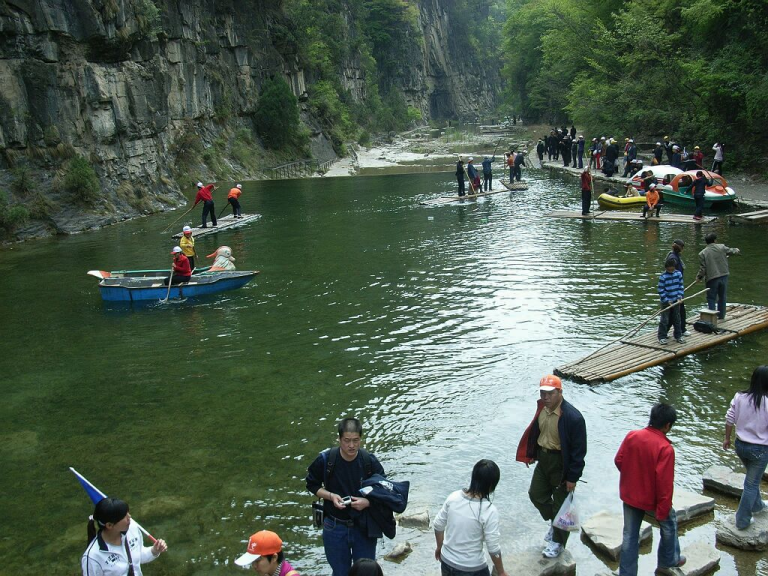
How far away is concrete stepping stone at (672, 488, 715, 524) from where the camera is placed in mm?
7262

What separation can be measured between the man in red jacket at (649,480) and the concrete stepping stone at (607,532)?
647mm

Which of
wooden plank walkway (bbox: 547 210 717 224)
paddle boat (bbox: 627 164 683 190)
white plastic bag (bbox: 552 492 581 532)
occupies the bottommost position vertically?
white plastic bag (bbox: 552 492 581 532)

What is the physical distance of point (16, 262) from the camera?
23.2 metres

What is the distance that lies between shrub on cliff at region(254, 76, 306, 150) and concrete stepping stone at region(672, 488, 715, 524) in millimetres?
47325

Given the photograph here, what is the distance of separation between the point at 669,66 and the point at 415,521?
117 ft

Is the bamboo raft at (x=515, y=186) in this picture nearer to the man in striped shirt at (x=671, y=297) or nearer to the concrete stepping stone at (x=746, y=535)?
the man in striped shirt at (x=671, y=297)

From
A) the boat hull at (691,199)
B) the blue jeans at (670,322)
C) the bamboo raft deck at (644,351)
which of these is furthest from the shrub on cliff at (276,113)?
the blue jeans at (670,322)

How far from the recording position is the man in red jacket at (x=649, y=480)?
581 cm

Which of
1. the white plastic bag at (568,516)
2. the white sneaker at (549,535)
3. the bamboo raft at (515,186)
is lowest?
the white sneaker at (549,535)

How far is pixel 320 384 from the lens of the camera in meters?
11.7

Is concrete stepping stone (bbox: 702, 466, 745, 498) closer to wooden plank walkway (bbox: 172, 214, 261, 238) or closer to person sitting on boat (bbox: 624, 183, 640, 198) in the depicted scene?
wooden plank walkway (bbox: 172, 214, 261, 238)

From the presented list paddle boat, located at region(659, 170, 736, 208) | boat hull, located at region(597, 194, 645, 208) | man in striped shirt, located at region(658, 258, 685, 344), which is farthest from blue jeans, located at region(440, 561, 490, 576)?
boat hull, located at region(597, 194, 645, 208)

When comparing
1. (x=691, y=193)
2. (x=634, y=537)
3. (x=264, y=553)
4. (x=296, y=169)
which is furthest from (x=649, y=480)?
(x=296, y=169)

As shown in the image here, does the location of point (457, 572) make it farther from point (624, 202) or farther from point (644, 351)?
point (624, 202)
